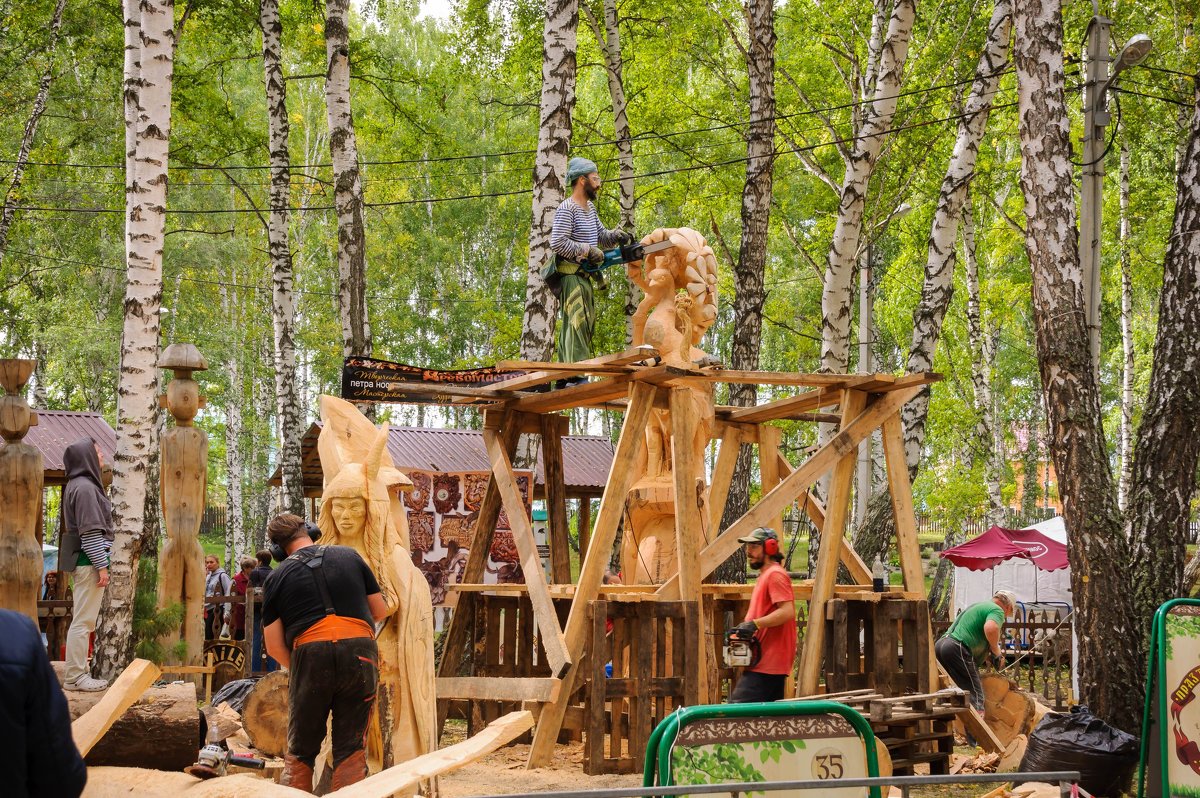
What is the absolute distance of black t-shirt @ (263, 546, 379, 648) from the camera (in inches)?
259

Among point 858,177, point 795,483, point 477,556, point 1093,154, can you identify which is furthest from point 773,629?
point 858,177

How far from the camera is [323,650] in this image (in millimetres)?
6512

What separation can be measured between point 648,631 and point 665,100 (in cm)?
1750

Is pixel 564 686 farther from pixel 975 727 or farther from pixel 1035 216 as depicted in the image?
pixel 1035 216

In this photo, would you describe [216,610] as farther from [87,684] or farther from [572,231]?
[572,231]

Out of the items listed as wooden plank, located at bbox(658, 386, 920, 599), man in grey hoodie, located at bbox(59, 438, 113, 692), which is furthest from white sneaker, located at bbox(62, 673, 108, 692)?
wooden plank, located at bbox(658, 386, 920, 599)

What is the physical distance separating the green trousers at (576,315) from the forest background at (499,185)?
655 cm

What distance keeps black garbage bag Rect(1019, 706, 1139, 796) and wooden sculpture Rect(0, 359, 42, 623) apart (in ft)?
23.6

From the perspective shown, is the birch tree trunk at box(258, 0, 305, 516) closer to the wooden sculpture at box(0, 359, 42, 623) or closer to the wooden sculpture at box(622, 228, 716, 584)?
the wooden sculpture at box(622, 228, 716, 584)

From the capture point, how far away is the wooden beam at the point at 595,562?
30.8 ft

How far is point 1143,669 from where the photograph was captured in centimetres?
884

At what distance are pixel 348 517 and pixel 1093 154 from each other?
6911mm

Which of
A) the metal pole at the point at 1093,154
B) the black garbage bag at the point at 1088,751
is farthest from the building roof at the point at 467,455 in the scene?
the black garbage bag at the point at 1088,751

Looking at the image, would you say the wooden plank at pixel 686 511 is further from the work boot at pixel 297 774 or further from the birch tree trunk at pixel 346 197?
the birch tree trunk at pixel 346 197
